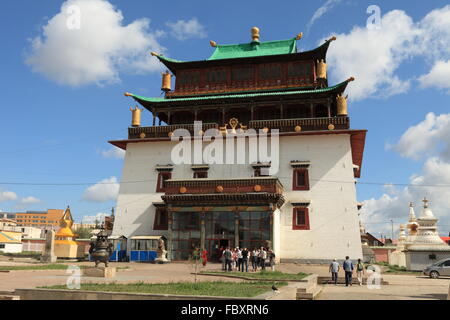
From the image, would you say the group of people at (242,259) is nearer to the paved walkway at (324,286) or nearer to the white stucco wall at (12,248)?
the paved walkway at (324,286)

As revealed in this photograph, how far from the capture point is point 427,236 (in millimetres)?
33469

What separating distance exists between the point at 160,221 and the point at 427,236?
22148 mm

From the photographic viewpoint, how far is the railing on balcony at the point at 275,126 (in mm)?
35000

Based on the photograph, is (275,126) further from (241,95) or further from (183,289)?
(183,289)

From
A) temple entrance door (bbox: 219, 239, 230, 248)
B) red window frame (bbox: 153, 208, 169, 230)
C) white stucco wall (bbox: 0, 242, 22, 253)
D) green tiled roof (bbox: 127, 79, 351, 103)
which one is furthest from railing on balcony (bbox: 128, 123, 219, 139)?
white stucco wall (bbox: 0, 242, 22, 253)

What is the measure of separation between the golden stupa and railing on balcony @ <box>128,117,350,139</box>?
1158 cm

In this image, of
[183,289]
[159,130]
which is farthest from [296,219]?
[183,289]

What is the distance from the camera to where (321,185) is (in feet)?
114

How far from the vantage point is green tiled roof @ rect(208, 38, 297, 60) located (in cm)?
4316

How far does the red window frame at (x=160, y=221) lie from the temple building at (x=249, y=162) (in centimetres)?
9

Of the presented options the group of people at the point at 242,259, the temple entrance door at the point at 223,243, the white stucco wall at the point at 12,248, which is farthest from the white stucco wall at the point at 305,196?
the white stucco wall at the point at 12,248
